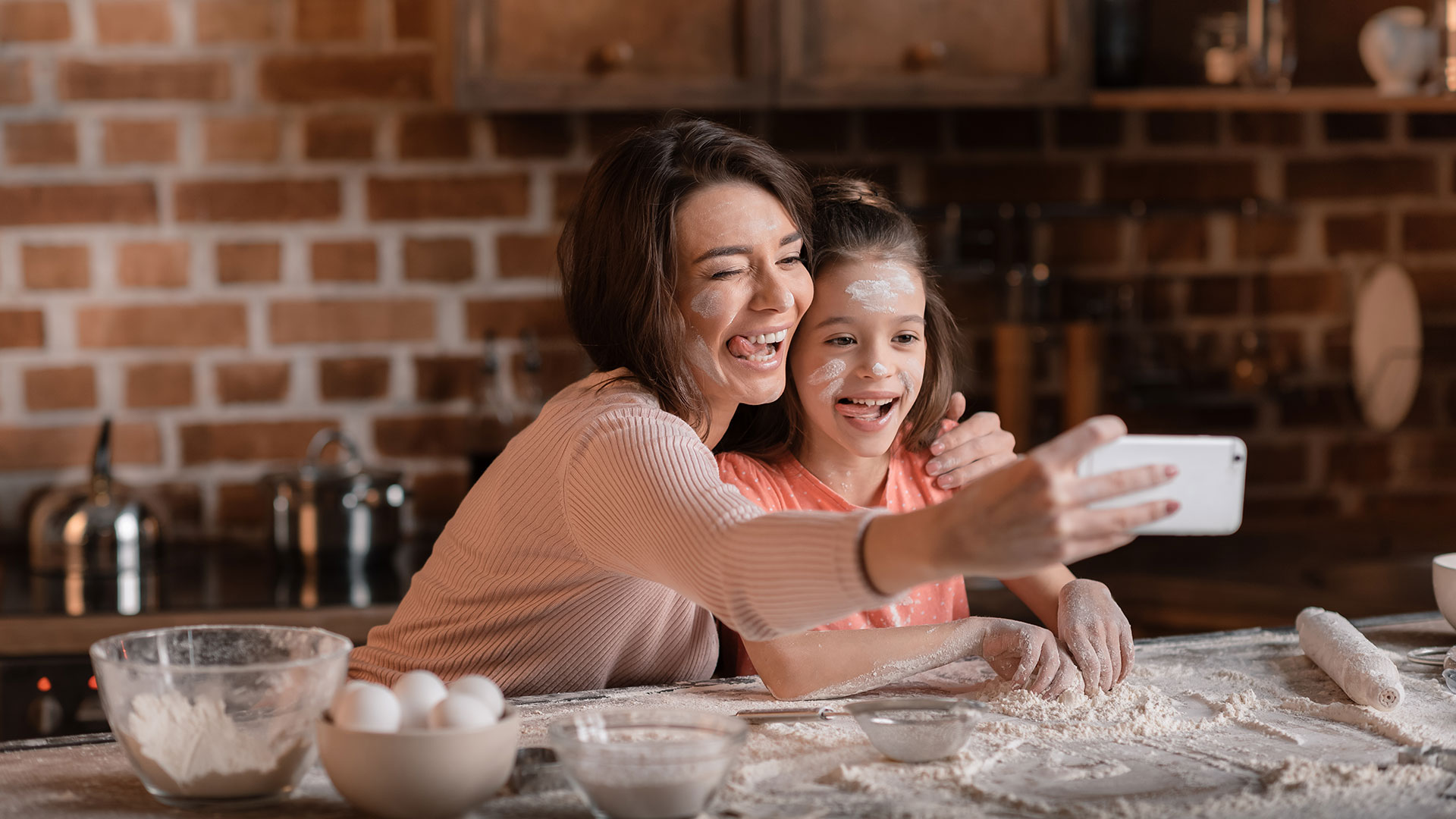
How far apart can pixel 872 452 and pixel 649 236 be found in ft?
1.19

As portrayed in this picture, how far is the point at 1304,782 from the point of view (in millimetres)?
861

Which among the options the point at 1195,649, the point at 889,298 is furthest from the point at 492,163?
the point at 1195,649

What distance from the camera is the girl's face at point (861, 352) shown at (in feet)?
4.41

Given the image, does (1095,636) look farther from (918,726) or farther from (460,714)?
(460,714)

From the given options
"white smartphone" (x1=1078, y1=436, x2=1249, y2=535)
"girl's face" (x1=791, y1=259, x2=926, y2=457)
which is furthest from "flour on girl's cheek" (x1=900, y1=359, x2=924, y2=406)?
"white smartphone" (x1=1078, y1=436, x2=1249, y2=535)

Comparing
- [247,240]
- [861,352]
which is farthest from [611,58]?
[861,352]

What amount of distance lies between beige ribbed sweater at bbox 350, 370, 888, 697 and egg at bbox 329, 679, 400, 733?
21 cm

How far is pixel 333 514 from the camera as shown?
1948 millimetres

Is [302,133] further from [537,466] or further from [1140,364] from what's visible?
[1140,364]

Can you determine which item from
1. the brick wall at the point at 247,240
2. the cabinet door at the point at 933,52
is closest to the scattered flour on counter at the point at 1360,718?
the cabinet door at the point at 933,52

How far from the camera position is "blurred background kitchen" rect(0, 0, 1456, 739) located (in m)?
1.98

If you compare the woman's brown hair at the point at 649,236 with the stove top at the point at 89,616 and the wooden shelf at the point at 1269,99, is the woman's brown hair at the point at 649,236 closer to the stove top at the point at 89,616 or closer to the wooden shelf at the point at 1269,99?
the stove top at the point at 89,616

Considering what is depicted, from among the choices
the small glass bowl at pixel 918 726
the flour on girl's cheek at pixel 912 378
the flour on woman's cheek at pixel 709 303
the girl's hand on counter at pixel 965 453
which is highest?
the flour on woman's cheek at pixel 709 303

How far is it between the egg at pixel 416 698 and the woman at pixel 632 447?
18cm
